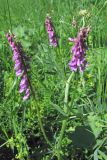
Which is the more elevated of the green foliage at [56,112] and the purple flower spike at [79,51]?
the purple flower spike at [79,51]

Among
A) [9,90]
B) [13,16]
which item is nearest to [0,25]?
[13,16]

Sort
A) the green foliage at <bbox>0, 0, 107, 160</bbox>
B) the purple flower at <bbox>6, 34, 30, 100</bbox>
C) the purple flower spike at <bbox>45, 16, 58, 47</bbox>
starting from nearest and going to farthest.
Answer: the purple flower at <bbox>6, 34, 30, 100</bbox>
the green foliage at <bbox>0, 0, 107, 160</bbox>
the purple flower spike at <bbox>45, 16, 58, 47</bbox>

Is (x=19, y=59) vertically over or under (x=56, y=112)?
over

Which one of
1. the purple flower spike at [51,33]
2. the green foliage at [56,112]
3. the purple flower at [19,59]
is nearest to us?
the purple flower at [19,59]

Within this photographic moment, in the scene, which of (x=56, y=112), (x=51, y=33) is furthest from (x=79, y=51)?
(x=51, y=33)

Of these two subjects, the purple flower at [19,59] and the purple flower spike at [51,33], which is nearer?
the purple flower at [19,59]

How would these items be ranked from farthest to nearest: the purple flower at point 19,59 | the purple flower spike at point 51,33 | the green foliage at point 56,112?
the purple flower spike at point 51,33 → the green foliage at point 56,112 → the purple flower at point 19,59

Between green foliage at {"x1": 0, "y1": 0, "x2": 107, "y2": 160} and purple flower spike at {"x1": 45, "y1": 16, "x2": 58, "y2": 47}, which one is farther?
purple flower spike at {"x1": 45, "y1": 16, "x2": 58, "y2": 47}

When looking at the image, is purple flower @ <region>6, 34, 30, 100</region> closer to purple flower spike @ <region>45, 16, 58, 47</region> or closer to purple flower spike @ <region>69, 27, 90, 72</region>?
purple flower spike @ <region>69, 27, 90, 72</region>

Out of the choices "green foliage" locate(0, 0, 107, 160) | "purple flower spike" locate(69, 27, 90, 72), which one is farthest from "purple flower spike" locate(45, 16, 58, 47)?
"purple flower spike" locate(69, 27, 90, 72)

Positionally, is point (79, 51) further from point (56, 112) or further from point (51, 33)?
point (51, 33)

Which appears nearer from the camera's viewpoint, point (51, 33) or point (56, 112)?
point (56, 112)

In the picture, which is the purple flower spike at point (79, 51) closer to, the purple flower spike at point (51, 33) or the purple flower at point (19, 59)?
the purple flower at point (19, 59)

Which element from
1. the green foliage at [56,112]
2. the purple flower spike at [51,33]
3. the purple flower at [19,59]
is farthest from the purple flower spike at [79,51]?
the purple flower spike at [51,33]
